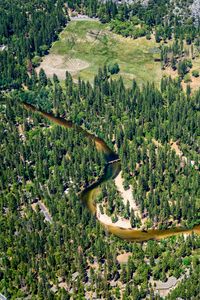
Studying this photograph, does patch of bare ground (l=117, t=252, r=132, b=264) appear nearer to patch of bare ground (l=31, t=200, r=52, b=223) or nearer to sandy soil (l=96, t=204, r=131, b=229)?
sandy soil (l=96, t=204, r=131, b=229)

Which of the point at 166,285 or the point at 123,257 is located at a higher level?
the point at 123,257

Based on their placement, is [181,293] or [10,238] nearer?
[181,293]

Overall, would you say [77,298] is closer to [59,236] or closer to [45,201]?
[59,236]

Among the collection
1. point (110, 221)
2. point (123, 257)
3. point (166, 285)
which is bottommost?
point (166, 285)

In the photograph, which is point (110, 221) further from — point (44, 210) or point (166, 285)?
point (166, 285)

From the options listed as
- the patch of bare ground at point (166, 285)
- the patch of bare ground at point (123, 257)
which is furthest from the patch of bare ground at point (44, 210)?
the patch of bare ground at point (166, 285)

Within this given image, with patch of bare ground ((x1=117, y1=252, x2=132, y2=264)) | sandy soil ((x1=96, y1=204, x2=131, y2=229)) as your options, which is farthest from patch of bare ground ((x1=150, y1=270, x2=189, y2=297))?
sandy soil ((x1=96, y1=204, x2=131, y2=229))

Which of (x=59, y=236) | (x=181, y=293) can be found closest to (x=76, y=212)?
(x=59, y=236)

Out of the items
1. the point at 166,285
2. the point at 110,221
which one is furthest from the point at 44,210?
the point at 166,285

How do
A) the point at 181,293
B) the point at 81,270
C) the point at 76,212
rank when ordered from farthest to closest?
the point at 76,212 < the point at 81,270 < the point at 181,293

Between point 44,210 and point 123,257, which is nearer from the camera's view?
Result: point 123,257

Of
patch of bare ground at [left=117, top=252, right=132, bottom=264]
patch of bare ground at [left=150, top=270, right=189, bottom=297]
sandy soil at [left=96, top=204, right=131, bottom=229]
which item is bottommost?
patch of bare ground at [left=150, top=270, right=189, bottom=297]
